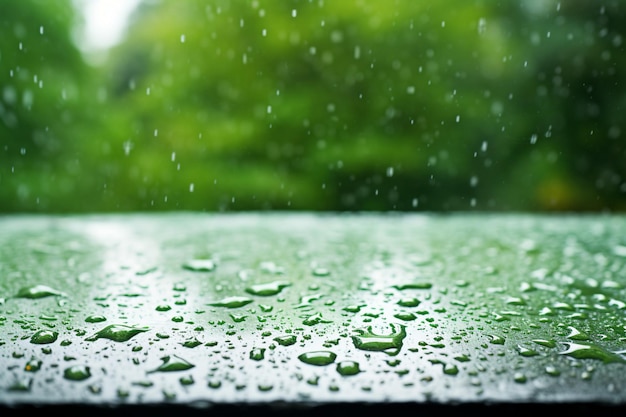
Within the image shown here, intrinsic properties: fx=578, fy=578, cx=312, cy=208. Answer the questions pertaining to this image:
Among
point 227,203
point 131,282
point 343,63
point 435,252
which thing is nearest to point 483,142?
point 343,63

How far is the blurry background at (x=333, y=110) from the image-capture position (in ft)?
26.2

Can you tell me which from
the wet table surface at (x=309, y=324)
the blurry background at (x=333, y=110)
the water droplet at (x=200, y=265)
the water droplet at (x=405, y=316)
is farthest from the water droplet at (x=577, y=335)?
the blurry background at (x=333, y=110)

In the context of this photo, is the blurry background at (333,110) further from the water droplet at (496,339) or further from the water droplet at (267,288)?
the water droplet at (496,339)

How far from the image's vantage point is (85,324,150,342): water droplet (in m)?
0.68

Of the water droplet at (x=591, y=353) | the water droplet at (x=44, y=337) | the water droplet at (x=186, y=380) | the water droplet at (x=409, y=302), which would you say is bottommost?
the water droplet at (x=186, y=380)

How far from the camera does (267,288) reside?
0.97m

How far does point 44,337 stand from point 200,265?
0.49m

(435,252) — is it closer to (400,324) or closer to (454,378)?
(400,324)

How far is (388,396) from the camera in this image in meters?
0.52

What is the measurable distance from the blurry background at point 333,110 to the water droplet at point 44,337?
23.6ft

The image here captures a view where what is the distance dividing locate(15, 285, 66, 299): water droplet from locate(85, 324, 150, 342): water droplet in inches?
8.9

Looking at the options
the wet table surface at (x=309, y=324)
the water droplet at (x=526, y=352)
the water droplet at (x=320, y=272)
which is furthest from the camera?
the water droplet at (x=320, y=272)

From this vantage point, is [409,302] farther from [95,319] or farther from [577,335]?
[95,319]

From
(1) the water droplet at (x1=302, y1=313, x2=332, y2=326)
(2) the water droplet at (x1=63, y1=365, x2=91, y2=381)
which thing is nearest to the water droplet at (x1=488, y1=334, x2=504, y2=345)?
(1) the water droplet at (x1=302, y1=313, x2=332, y2=326)
